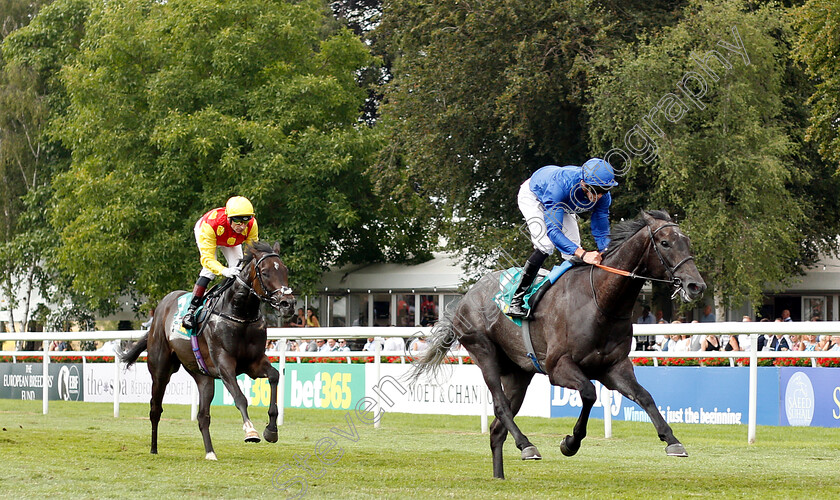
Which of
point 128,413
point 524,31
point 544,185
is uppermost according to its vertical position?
point 524,31

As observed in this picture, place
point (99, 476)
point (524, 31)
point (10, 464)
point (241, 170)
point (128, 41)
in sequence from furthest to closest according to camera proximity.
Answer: point (128, 41), point (241, 170), point (524, 31), point (10, 464), point (99, 476)

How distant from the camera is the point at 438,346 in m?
7.89

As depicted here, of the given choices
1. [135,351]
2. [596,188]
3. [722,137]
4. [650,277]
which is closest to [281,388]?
[135,351]

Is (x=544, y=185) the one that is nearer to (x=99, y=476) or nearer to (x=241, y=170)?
(x=99, y=476)

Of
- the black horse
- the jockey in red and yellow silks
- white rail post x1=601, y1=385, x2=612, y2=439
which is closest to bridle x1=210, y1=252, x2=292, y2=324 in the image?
the black horse

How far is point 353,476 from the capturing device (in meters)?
6.96

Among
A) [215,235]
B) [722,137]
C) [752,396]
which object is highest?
[722,137]

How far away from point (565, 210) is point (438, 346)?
1528mm

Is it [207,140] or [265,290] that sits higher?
[207,140]

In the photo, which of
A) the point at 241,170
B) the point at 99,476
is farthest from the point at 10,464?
the point at 241,170

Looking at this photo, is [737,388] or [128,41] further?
[128,41]

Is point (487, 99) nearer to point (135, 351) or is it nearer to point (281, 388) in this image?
point (281, 388)

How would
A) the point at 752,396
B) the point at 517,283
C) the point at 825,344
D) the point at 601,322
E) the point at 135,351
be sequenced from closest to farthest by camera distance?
the point at 601,322, the point at 517,283, the point at 752,396, the point at 135,351, the point at 825,344

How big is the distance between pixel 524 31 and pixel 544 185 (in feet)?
48.4
